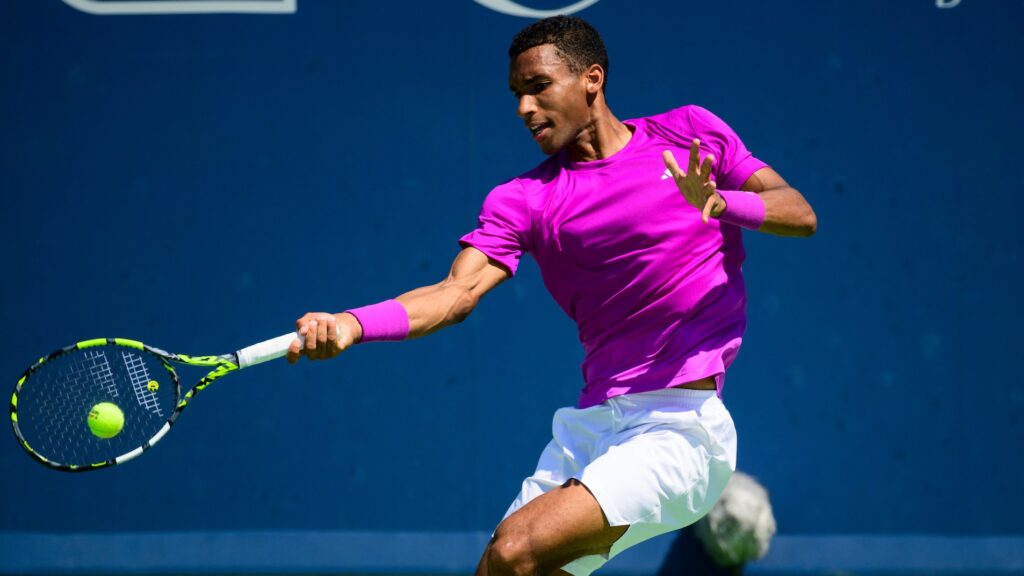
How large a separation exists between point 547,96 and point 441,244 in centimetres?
176

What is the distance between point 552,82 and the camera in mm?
4008

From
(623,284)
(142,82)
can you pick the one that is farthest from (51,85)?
(623,284)

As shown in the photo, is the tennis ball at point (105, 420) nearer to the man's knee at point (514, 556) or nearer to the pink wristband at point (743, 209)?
the man's knee at point (514, 556)

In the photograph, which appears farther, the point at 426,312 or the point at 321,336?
the point at 426,312

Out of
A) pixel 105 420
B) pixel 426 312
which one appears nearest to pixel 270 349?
pixel 426 312

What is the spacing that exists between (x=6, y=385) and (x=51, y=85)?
1188 mm

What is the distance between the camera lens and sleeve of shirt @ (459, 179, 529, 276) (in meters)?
3.94

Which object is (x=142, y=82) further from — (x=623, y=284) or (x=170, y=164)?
(x=623, y=284)

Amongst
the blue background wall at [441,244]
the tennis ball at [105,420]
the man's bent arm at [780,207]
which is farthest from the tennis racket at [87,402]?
the man's bent arm at [780,207]

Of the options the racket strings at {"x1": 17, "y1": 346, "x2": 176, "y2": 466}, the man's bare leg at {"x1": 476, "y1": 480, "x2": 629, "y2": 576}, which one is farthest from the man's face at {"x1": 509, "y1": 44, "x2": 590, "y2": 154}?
the racket strings at {"x1": 17, "y1": 346, "x2": 176, "y2": 466}

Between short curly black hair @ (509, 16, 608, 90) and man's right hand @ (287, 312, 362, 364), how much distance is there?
1001mm

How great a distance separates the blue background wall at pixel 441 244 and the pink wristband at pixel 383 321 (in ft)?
6.52

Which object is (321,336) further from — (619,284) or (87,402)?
(87,402)

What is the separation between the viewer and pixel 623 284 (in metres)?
3.90
